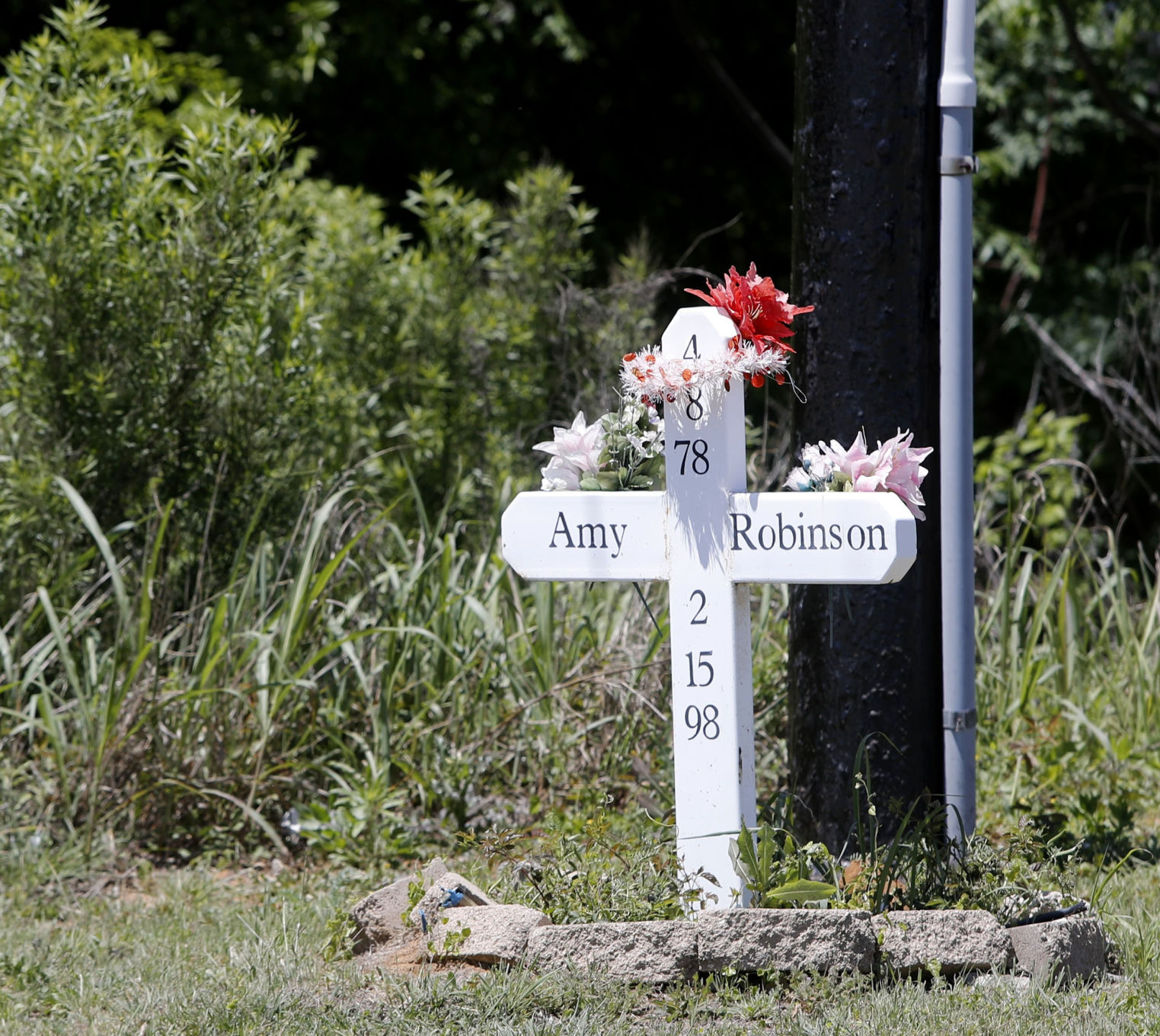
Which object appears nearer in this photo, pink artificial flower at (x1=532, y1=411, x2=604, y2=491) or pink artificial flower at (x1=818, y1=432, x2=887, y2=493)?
pink artificial flower at (x1=818, y1=432, x2=887, y2=493)

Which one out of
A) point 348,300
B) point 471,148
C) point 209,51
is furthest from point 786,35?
point 348,300

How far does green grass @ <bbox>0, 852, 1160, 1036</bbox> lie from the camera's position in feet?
8.93

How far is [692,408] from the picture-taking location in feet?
10.3

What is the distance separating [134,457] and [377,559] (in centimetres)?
103

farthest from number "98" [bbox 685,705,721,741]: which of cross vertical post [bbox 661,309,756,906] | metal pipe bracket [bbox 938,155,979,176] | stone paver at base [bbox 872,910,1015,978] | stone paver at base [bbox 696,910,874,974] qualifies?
metal pipe bracket [bbox 938,155,979,176]

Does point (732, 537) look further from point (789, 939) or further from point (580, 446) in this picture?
point (789, 939)

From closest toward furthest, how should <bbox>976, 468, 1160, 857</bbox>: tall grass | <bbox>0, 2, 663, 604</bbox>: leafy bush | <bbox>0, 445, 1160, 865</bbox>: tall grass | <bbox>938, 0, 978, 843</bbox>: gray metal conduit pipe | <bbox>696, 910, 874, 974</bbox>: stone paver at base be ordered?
<bbox>696, 910, 874, 974</bbox>: stone paver at base, <bbox>938, 0, 978, 843</bbox>: gray metal conduit pipe, <bbox>0, 445, 1160, 865</bbox>: tall grass, <bbox>976, 468, 1160, 857</bbox>: tall grass, <bbox>0, 2, 663, 604</bbox>: leafy bush

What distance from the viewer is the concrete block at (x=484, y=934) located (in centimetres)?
296

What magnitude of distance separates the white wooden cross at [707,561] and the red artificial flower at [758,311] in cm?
4

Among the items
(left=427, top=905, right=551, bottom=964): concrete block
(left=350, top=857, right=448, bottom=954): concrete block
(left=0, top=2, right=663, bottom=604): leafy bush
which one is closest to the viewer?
(left=427, top=905, right=551, bottom=964): concrete block

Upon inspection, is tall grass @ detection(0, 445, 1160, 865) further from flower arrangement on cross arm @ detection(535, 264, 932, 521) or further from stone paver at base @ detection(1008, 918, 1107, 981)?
flower arrangement on cross arm @ detection(535, 264, 932, 521)

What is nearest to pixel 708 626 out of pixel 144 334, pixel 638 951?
pixel 638 951

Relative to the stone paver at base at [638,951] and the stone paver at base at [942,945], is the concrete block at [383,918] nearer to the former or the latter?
the stone paver at base at [638,951]

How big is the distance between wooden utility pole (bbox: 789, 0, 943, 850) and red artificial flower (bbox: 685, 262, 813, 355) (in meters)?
0.55
